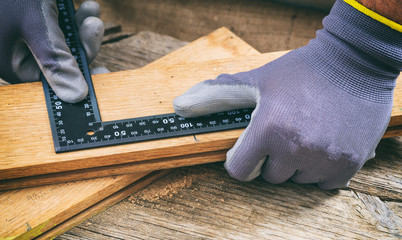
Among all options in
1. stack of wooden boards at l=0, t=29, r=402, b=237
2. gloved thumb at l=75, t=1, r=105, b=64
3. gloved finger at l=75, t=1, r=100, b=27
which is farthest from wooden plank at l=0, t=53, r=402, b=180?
gloved finger at l=75, t=1, r=100, b=27

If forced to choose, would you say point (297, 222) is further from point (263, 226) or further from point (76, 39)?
point (76, 39)

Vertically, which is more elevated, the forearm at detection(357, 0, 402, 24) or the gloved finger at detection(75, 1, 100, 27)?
the gloved finger at detection(75, 1, 100, 27)

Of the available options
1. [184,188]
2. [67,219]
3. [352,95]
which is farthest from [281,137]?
[67,219]

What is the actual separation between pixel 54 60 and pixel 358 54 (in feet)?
2.67

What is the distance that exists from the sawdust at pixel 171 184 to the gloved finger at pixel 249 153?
124mm

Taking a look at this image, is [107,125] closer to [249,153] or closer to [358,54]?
[249,153]

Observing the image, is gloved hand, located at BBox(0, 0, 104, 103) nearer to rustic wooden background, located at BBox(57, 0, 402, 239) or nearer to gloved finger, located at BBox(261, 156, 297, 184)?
rustic wooden background, located at BBox(57, 0, 402, 239)

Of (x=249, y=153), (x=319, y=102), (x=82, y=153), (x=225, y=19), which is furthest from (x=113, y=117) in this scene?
(x=225, y=19)

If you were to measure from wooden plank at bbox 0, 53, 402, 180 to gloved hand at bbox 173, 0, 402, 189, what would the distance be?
0.09 m

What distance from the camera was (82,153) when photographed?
92 centimetres

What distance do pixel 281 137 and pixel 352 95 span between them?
220 millimetres

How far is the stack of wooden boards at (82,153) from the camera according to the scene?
904 millimetres

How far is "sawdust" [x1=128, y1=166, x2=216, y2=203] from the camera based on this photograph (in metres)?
1.02

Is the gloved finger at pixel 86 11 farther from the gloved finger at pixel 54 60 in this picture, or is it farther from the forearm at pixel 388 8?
the forearm at pixel 388 8
